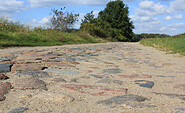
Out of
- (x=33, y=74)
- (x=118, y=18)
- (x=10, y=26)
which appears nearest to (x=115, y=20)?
(x=118, y=18)

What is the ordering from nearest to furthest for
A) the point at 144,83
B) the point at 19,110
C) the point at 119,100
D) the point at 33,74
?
1. the point at 19,110
2. the point at 119,100
3. the point at 144,83
4. the point at 33,74

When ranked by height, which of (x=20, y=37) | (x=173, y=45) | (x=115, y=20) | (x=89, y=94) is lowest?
(x=89, y=94)

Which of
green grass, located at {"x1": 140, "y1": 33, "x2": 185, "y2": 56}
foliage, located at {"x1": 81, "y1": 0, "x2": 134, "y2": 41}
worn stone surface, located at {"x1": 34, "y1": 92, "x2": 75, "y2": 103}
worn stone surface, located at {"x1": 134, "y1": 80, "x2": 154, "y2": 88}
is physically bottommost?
worn stone surface, located at {"x1": 134, "y1": 80, "x2": 154, "y2": 88}

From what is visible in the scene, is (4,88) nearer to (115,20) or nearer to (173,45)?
(173,45)

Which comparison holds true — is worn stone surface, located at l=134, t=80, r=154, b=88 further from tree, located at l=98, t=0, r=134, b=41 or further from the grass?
tree, located at l=98, t=0, r=134, b=41

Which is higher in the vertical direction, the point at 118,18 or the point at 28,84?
the point at 118,18

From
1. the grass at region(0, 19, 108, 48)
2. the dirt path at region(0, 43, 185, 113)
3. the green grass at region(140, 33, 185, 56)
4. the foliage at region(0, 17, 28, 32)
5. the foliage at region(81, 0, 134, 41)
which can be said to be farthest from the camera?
the foliage at region(81, 0, 134, 41)

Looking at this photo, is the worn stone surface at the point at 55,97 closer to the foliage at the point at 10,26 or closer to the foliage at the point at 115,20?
the foliage at the point at 10,26

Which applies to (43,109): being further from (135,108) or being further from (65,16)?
(65,16)

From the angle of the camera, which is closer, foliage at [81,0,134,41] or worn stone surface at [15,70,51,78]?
worn stone surface at [15,70,51,78]

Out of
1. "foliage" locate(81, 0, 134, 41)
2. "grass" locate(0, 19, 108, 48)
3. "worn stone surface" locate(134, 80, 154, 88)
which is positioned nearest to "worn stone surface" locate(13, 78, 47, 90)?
"worn stone surface" locate(134, 80, 154, 88)

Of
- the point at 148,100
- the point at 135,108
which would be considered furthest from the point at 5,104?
the point at 148,100

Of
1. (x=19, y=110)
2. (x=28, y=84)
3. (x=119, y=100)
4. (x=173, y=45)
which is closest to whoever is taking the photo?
(x=19, y=110)

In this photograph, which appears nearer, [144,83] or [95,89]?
[95,89]
